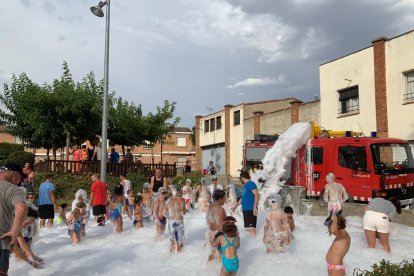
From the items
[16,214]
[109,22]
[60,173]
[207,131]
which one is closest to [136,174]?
[60,173]

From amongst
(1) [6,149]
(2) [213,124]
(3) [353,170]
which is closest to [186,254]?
(3) [353,170]

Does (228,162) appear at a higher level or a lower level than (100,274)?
higher

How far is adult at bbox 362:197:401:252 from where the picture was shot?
27.2 ft

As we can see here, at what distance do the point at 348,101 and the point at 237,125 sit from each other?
12983 millimetres

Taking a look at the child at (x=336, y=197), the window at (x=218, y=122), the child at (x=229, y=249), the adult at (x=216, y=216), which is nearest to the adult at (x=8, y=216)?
the child at (x=229, y=249)

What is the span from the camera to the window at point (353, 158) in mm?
11438

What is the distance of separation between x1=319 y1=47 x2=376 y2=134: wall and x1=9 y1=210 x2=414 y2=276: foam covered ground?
10.5 meters

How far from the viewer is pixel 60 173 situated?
18.4 meters

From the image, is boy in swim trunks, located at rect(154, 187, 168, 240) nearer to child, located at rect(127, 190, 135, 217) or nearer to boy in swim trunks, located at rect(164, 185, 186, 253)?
boy in swim trunks, located at rect(164, 185, 186, 253)

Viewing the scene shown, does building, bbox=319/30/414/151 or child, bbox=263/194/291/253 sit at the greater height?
building, bbox=319/30/414/151

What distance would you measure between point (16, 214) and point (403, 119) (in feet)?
57.3

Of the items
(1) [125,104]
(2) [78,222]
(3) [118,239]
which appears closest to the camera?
(2) [78,222]

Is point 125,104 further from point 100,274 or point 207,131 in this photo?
point 100,274

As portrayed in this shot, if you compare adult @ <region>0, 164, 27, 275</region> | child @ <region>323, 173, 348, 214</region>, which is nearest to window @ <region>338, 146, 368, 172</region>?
child @ <region>323, 173, 348, 214</region>
